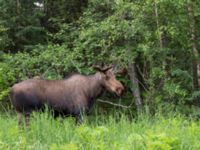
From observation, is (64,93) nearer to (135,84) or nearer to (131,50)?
(131,50)

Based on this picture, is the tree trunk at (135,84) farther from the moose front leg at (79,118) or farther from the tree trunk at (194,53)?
the moose front leg at (79,118)

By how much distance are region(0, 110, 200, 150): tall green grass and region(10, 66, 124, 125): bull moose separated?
63.8 inches

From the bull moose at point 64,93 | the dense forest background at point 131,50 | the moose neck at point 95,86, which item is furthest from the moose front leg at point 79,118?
the dense forest background at point 131,50

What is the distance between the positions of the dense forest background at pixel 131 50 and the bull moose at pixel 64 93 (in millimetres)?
1639

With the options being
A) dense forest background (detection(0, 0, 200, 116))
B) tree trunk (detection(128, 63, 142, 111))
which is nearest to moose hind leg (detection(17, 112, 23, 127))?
dense forest background (detection(0, 0, 200, 116))

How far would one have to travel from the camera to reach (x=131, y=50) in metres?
13.0

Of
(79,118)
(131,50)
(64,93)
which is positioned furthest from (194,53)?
(79,118)

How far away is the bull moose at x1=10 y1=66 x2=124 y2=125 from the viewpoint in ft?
31.2

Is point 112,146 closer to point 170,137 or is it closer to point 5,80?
point 170,137

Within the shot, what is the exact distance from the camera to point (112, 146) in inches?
236

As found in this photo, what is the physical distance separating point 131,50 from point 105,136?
6667 millimetres

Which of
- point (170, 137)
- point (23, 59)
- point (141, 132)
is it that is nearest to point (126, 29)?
point (23, 59)

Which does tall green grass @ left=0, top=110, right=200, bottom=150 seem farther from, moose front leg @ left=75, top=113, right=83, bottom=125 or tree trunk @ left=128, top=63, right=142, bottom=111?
tree trunk @ left=128, top=63, right=142, bottom=111

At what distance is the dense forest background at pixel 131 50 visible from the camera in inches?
475
